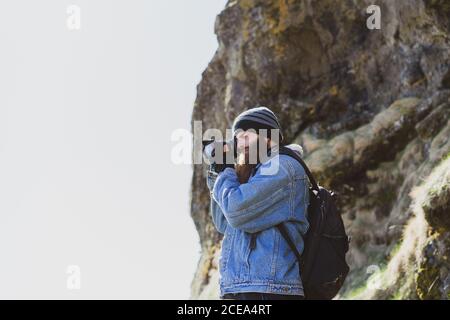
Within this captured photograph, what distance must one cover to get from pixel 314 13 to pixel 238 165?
17485mm

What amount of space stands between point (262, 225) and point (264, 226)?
0.05ft

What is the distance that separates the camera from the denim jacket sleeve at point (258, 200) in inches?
169

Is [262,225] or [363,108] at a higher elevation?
[363,108]

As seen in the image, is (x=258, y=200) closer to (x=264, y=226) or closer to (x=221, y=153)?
(x=264, y=226)

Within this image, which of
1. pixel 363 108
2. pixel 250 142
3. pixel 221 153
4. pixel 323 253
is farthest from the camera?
pixel 363 108

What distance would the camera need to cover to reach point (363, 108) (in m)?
19.9

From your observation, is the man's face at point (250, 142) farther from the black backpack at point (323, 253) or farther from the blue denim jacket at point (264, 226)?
the black backpack at point (323, 253)

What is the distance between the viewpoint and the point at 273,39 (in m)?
21.9

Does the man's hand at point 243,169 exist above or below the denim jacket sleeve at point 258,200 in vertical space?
above

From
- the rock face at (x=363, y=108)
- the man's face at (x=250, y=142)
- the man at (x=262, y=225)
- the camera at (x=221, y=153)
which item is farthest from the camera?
the rock face at (x=363, y=108)

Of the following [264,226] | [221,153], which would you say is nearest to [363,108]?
[221,153]

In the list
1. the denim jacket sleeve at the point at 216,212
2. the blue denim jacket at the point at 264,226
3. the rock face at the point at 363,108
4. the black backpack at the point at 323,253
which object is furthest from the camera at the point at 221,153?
the rock face at the point at 363,108

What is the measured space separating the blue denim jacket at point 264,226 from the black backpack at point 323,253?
5 centimetres

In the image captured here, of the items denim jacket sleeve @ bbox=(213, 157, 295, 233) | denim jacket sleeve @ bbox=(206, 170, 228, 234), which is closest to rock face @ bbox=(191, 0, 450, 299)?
denim jacket sleeve @ bbox=(206, 170, 228, 234)
